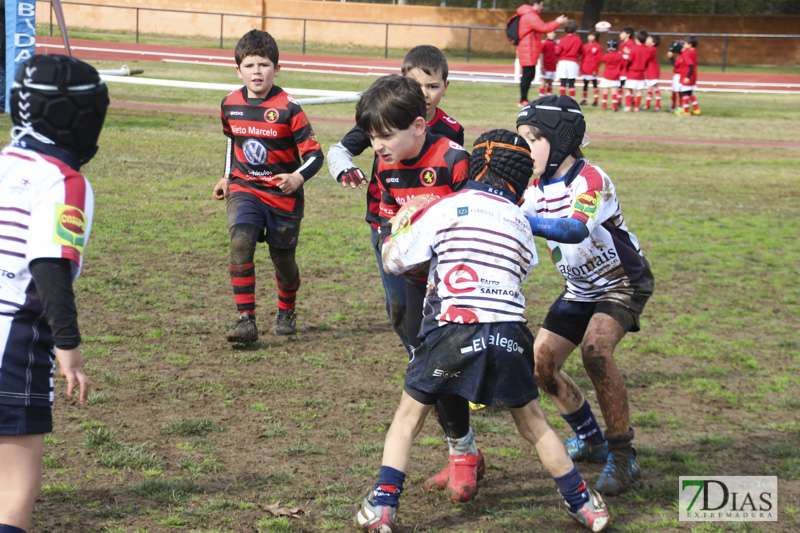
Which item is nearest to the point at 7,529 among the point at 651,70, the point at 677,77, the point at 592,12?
the point at 677,77

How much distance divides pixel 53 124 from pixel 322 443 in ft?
7.69

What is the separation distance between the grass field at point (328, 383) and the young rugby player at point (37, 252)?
814mm

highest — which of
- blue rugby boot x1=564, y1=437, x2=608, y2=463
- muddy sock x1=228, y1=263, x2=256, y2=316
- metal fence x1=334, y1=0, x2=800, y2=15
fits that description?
metal fence x1=334, y1=0, x2=800, y2=15

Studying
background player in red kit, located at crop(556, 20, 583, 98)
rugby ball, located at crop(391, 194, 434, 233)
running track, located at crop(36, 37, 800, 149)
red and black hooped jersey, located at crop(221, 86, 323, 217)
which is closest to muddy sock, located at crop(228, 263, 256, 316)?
red and black hooped jersey, located at crop(221, 86, 323, 217)

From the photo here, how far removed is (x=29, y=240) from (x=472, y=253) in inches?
64.2

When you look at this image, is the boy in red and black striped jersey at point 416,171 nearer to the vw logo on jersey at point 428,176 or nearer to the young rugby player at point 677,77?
the vw logo on jersey at point 428,176

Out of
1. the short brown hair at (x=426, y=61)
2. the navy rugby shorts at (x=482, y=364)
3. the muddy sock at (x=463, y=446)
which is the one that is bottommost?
the muddy sock at (x=463, y=446)

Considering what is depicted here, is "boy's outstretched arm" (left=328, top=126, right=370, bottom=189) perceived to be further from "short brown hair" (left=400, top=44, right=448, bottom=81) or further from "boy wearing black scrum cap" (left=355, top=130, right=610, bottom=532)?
"boy wearing black scrum cap" (left=355, top=130, right=610, bottom=532)

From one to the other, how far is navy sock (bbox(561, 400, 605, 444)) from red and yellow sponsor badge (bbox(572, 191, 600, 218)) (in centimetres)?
114

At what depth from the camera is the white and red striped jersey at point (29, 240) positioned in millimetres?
2732

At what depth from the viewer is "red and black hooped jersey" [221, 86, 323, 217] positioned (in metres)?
6.18

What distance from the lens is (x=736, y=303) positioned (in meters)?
7.52

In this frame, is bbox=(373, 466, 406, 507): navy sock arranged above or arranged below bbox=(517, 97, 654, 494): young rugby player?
below

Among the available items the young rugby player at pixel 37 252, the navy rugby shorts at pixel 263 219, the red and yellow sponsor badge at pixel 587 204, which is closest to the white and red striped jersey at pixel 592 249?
the red and yellow sponsor badge at pixel 587 204
